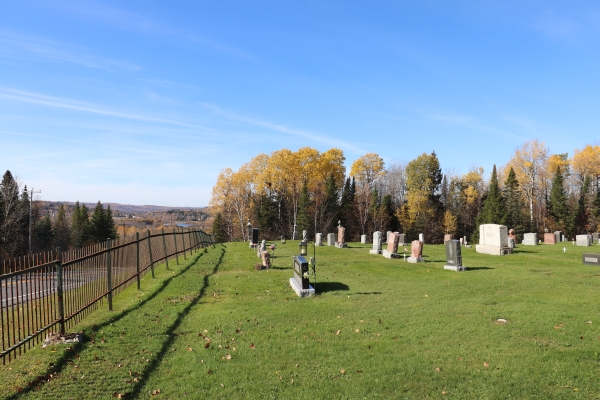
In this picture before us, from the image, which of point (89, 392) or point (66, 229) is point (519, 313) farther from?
point (66, 229)

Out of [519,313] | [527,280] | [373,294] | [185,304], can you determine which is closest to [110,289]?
[185,304]

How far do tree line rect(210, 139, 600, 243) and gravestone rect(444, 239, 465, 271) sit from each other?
36.7 m

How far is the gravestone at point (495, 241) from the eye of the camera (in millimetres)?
25125

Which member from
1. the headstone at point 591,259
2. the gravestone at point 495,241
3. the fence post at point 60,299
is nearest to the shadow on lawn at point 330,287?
the fence post at point 60,299

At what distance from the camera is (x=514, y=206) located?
55.9 meters

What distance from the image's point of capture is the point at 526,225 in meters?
56.3

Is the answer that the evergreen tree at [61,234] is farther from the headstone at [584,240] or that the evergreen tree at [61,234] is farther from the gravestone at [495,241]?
the headstone at [584,240]

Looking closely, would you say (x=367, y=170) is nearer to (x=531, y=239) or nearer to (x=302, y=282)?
(x=531, y=239)

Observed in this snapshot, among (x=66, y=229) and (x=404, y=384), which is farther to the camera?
(x=66, y=229)

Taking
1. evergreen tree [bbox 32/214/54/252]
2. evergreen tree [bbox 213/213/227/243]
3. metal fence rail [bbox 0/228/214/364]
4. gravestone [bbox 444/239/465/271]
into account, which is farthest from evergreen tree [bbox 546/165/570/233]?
evergreen tree [bbox 32/214/54/252]

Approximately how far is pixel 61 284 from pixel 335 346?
5.61 metres

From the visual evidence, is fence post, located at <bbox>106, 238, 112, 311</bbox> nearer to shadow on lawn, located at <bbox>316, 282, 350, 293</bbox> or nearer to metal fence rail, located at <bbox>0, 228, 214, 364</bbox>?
metal fence rail, located at <bbox>0, 228, 214, 364</bbox>

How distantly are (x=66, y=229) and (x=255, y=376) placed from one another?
76297 mm

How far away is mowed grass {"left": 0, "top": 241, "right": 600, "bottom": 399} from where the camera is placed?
19.7 feet
